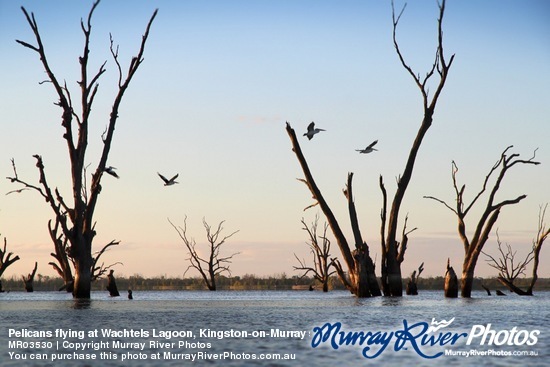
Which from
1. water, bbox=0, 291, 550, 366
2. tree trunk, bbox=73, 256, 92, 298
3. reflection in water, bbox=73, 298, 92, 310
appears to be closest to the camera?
water, bbox=0, 291, 550, 366

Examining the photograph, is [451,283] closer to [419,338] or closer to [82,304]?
[82,304]

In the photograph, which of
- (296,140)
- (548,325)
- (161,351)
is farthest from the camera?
(296,140)

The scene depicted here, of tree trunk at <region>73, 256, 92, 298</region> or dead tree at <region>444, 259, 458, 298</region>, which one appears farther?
dead tree at <region>444, 259, 458, 298</region>

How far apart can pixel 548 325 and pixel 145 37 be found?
19.9m

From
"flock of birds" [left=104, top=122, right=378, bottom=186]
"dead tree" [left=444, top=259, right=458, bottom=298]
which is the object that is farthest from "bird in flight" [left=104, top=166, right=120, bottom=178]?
"dead tree" [left=444, top=259, right=458, bottom=298]

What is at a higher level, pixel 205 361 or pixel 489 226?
pixel 489 226

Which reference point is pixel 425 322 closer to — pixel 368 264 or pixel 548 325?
pixel 548 325

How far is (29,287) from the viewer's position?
224 ft

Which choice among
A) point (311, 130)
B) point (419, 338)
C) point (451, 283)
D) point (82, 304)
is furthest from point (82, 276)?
point (419, 338)

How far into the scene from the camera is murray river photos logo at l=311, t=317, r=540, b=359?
53.5ft

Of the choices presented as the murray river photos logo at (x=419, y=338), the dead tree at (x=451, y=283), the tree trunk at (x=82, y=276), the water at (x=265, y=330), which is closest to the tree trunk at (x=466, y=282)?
the dead tree at (x=451, y=283)

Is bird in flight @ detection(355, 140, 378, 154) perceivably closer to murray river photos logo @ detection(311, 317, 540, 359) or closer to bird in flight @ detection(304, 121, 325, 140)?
bird in flight @ detection(304, 121, 325, 140)

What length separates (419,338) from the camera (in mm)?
17984

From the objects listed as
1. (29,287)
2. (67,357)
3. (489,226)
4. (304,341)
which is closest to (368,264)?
(489,226)
